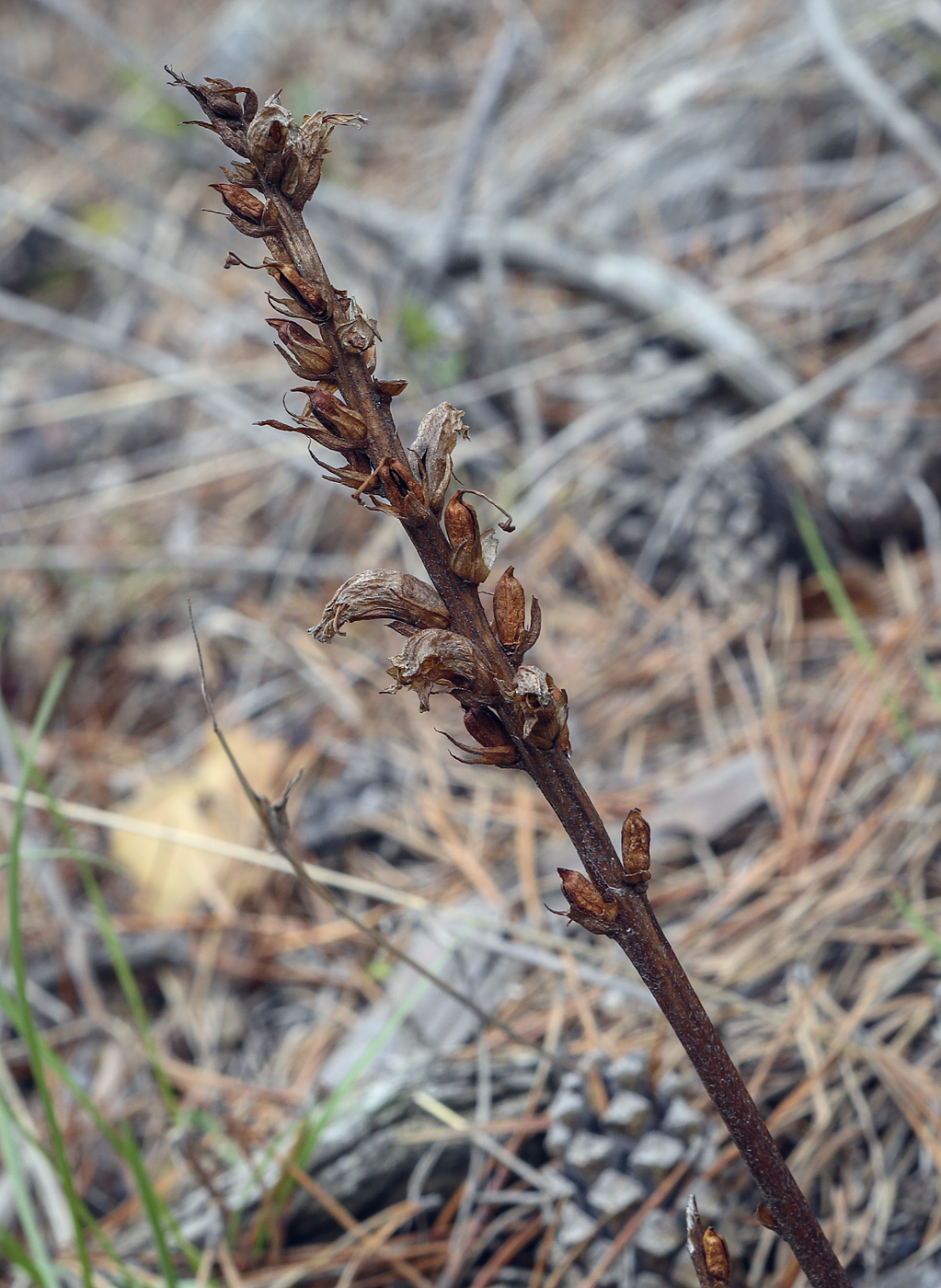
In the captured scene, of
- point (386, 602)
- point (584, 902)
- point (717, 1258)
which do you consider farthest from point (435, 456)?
point (717, 1258)

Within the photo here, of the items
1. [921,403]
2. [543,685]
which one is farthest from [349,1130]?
[921,403]

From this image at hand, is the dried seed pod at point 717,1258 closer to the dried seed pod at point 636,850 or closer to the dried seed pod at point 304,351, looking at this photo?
the dried seed pod at point 636,850

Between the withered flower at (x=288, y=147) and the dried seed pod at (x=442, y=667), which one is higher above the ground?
the withered flower at (x=288, y=147)

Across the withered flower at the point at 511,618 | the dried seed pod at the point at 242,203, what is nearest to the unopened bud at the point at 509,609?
the withered flower at the point at 511,618

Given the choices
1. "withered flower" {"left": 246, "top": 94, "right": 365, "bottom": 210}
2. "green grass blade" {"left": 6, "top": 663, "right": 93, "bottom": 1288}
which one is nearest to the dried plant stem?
"withered flower" {"left": 246, "top": 94, "right": 365, "bottom": 210}

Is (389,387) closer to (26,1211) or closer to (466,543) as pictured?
(466,543)
